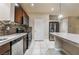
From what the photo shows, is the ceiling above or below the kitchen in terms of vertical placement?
above

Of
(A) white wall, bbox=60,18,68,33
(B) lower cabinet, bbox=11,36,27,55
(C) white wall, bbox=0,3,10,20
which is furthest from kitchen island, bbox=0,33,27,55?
(A) white wall, bbox=60,18,68,33

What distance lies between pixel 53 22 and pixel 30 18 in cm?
150

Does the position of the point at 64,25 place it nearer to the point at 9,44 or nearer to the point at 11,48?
the point at 11,48

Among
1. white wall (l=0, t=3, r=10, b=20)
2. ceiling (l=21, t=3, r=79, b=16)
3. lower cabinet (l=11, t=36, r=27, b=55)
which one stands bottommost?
lower cabinet (l=11, t=36, r=27, b=55)

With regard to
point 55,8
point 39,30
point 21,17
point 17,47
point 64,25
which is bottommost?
point 17,47

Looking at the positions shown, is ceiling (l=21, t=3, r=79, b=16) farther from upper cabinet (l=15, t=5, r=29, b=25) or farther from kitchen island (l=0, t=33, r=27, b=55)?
kitchen island (l=0, t=33, r=27, b=55)

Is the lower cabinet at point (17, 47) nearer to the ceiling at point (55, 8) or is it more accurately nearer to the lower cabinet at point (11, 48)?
the lower cabinet at point (11, 48)

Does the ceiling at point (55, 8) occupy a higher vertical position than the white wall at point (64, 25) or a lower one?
higher

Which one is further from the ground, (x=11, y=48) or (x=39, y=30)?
(x=39, y=30)

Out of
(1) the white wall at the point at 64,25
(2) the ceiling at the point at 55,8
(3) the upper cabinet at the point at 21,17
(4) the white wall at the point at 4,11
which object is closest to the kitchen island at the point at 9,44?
(4) the white wall at the point at 4,11

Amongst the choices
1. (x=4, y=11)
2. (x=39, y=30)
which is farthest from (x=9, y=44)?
(x=39, y=30)

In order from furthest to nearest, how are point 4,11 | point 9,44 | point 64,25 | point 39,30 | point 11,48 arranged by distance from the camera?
1. point 39,30
2. point 64,25
3. point 4,11
4. point 11,48
5. point 9,44
